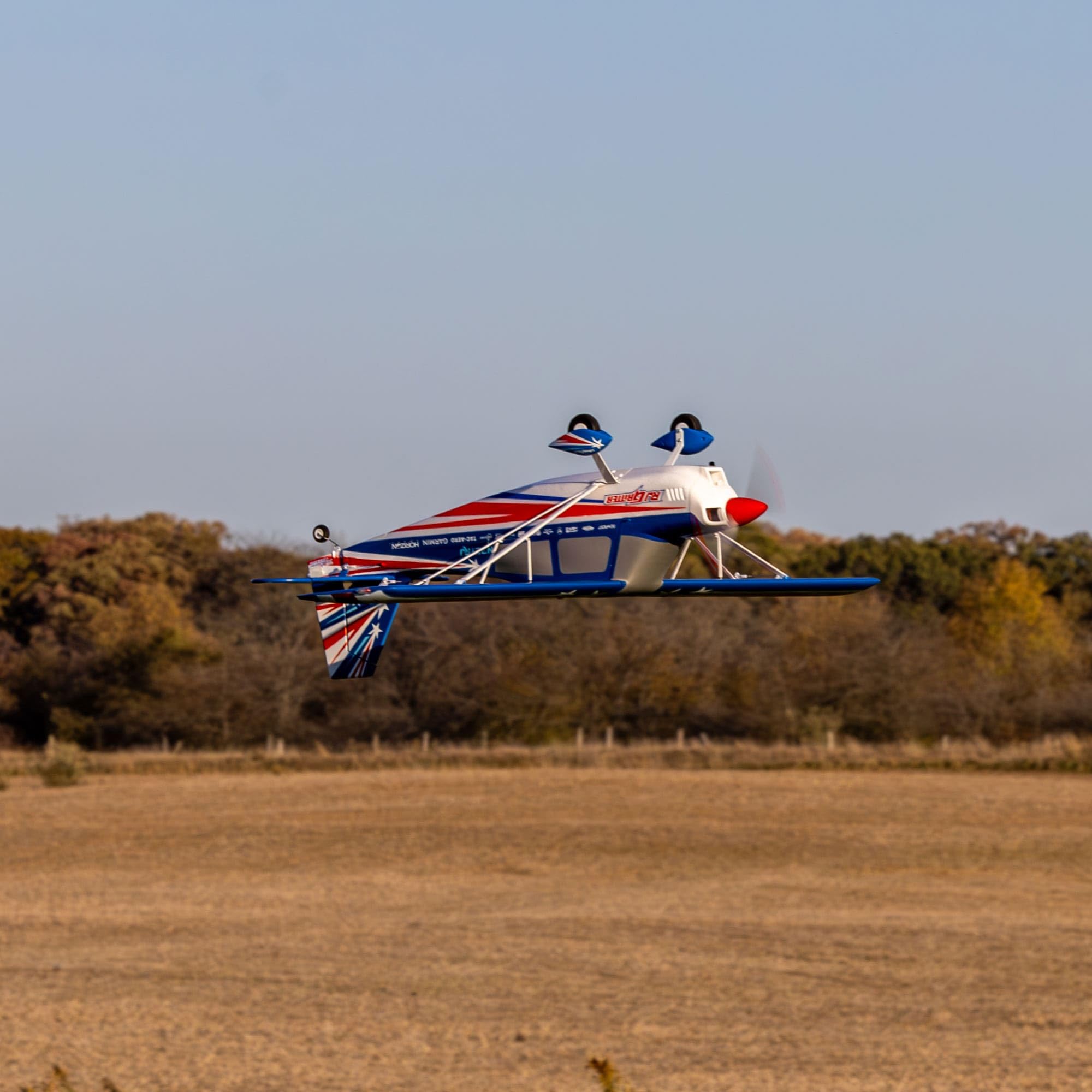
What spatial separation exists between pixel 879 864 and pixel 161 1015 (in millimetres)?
44538

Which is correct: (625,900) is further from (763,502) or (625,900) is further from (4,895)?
(763,502)

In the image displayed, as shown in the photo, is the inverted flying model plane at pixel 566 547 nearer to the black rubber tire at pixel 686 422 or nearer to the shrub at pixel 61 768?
the black rubber tire at pixel 686 422

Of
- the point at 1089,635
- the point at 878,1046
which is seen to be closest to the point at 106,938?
the point at 878,1046

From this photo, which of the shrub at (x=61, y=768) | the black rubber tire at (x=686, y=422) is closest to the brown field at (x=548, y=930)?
the shrub at (x=61, y=768)

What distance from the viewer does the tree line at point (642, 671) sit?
3816 inches

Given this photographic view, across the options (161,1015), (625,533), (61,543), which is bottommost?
(161,1015)

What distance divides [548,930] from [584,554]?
65259 millimetres

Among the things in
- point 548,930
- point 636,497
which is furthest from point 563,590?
point 548,930

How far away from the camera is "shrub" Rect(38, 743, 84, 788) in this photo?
10450 centimetres

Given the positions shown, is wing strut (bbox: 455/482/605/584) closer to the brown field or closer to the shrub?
the brown field

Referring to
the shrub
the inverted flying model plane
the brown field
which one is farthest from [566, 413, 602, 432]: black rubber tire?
the shrub

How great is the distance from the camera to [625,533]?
20.2ft

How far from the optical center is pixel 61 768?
105 m

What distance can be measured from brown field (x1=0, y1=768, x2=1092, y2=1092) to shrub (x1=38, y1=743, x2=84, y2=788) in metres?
2.15
